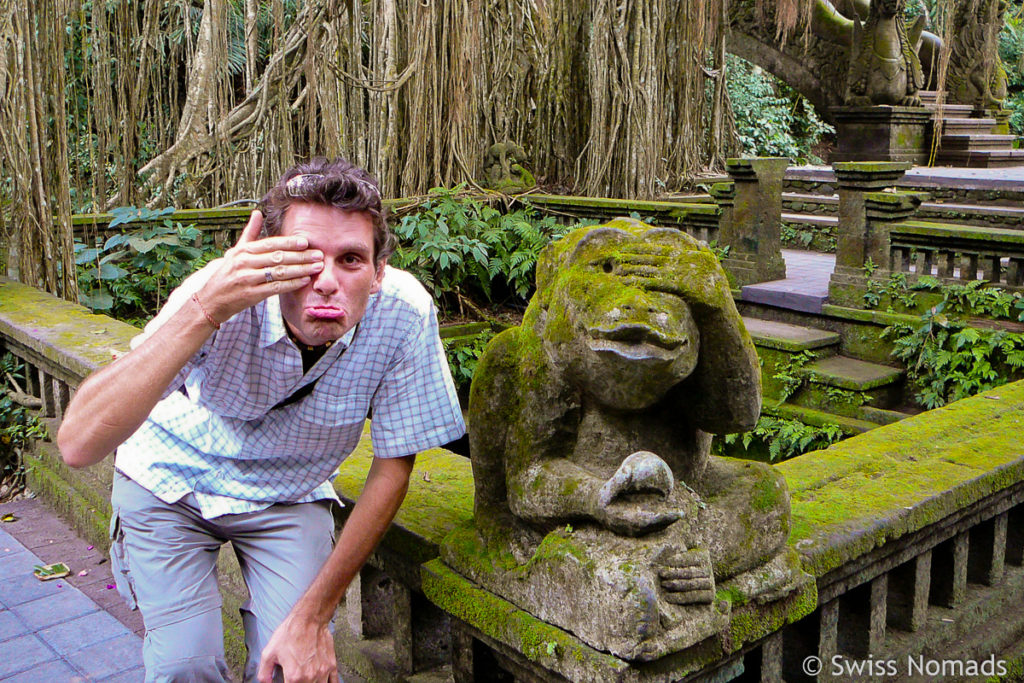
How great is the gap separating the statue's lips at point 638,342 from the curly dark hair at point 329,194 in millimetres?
529

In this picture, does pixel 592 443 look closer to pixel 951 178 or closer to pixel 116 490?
pixel 116 490

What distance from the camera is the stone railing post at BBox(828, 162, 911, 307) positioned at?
7.40m

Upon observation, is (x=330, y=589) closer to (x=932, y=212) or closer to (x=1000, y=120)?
(x=932, y=212)

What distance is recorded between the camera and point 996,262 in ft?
22.1

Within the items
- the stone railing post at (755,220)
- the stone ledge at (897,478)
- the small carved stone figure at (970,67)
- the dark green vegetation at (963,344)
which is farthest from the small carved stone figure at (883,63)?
the stone ledge at (897,478)

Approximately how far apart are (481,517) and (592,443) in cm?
Result: 32

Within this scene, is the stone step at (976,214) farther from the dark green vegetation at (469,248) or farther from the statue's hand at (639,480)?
the statue's hand at (639,480)

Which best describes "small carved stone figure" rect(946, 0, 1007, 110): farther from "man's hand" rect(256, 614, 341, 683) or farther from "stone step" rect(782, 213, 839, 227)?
"man's hand" rect(256, 614, 341, 683)

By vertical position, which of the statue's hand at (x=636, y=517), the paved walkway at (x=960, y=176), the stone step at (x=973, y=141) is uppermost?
the stone step at (x=973, y=141)

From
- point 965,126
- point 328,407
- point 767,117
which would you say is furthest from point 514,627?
point 767,117

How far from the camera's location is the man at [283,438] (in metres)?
1.79

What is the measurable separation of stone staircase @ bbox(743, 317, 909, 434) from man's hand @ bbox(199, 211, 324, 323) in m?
5.78

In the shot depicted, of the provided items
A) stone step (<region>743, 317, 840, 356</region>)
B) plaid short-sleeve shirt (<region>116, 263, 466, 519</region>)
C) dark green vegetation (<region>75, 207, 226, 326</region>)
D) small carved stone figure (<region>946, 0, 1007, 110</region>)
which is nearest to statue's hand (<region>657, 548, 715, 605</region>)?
plaid short-sleeve shirt (<region>116, 263, 466, 519</region>)

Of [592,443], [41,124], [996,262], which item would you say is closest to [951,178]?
[996,262]
